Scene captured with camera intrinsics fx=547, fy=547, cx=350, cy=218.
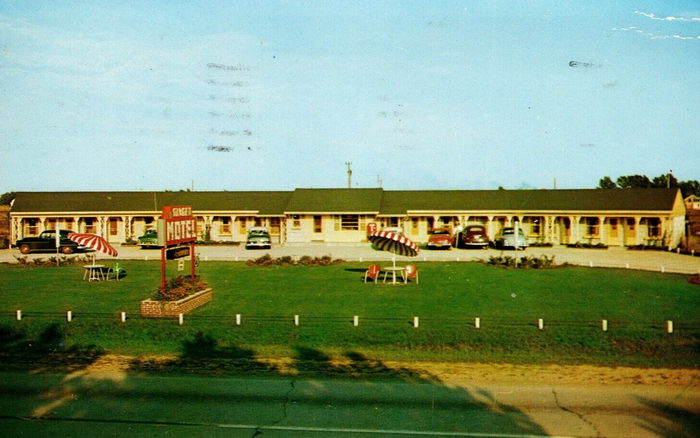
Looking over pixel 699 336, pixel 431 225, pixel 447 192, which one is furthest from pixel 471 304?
pixel 447 192

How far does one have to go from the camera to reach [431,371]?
13156mm

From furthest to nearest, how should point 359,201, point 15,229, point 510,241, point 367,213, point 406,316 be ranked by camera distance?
point 15,229, point 359,201, point 367,213, point 510,241, point 406,316

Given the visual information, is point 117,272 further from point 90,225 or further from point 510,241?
point 90,225

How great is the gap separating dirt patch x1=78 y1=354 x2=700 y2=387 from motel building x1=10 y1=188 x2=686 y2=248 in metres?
34.5

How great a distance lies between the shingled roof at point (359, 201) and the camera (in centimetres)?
4619

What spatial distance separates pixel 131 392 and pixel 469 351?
8551 millimetres

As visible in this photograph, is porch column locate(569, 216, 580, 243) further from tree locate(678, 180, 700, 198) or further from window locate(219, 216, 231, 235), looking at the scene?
tree locate(678, 180, 700, 198)

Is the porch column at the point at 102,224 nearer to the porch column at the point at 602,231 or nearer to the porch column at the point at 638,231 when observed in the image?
the porch column at the point at 602,231

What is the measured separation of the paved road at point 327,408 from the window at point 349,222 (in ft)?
121

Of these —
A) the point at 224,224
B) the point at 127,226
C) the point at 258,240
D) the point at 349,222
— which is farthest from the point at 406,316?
the point at 127,226

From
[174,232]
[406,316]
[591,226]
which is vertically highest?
[174,232]

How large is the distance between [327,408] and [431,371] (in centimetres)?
363

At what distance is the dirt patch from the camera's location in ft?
40.4

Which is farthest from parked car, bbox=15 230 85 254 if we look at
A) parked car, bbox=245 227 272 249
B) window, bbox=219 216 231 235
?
window, bbox=219 216 231 235
